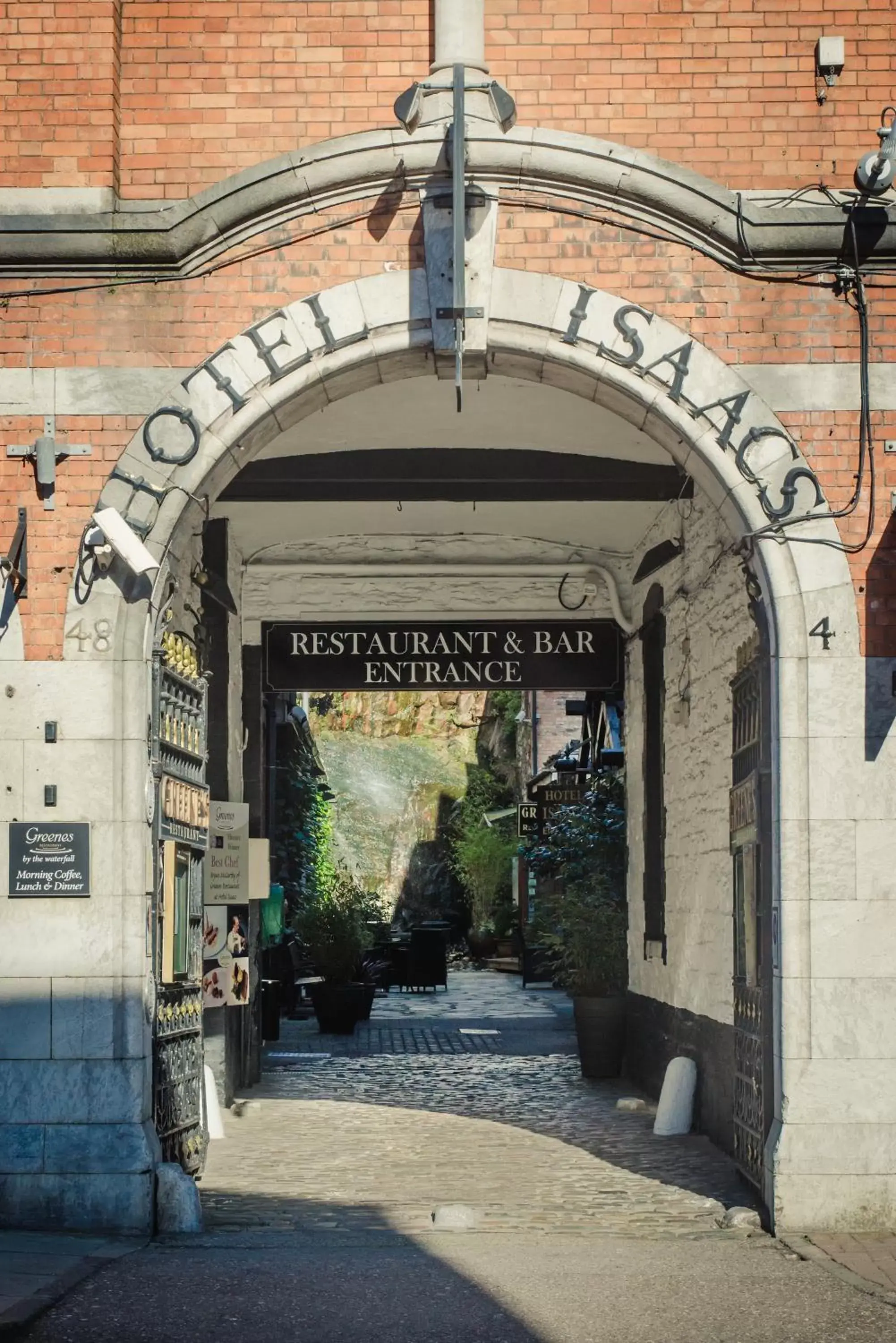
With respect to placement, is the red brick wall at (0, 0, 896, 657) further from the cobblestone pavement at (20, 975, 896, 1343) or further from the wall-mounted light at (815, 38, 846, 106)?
the cobblestone pavement at (20, 975, 896, 1343)

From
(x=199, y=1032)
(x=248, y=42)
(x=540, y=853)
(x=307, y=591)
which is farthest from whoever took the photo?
(x=540, y=853)

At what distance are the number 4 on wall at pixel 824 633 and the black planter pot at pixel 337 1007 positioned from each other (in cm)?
1179

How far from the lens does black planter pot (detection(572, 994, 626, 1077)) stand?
48.2ft

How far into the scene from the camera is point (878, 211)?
873 centimetres

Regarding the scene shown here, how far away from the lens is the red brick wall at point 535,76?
29.5ft

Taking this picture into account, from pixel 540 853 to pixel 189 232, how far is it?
10.6 meters

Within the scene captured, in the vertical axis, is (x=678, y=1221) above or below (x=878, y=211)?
below

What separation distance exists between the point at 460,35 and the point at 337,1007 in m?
12.7

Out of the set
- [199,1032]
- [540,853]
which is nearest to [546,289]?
[199,1032]

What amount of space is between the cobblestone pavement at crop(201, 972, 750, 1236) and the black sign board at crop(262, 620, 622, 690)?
10.7 ft

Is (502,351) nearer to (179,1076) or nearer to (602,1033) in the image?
(179,1076)

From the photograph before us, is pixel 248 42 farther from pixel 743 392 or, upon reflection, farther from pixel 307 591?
pixel 307 591

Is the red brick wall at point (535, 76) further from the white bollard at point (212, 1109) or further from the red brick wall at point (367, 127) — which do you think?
the white bollard at point (212, 1109)

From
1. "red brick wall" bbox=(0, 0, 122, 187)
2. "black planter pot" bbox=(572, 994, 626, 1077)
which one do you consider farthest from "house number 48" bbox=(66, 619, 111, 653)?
"black planter pot" bbox=(572, 994, 626, 1077)
